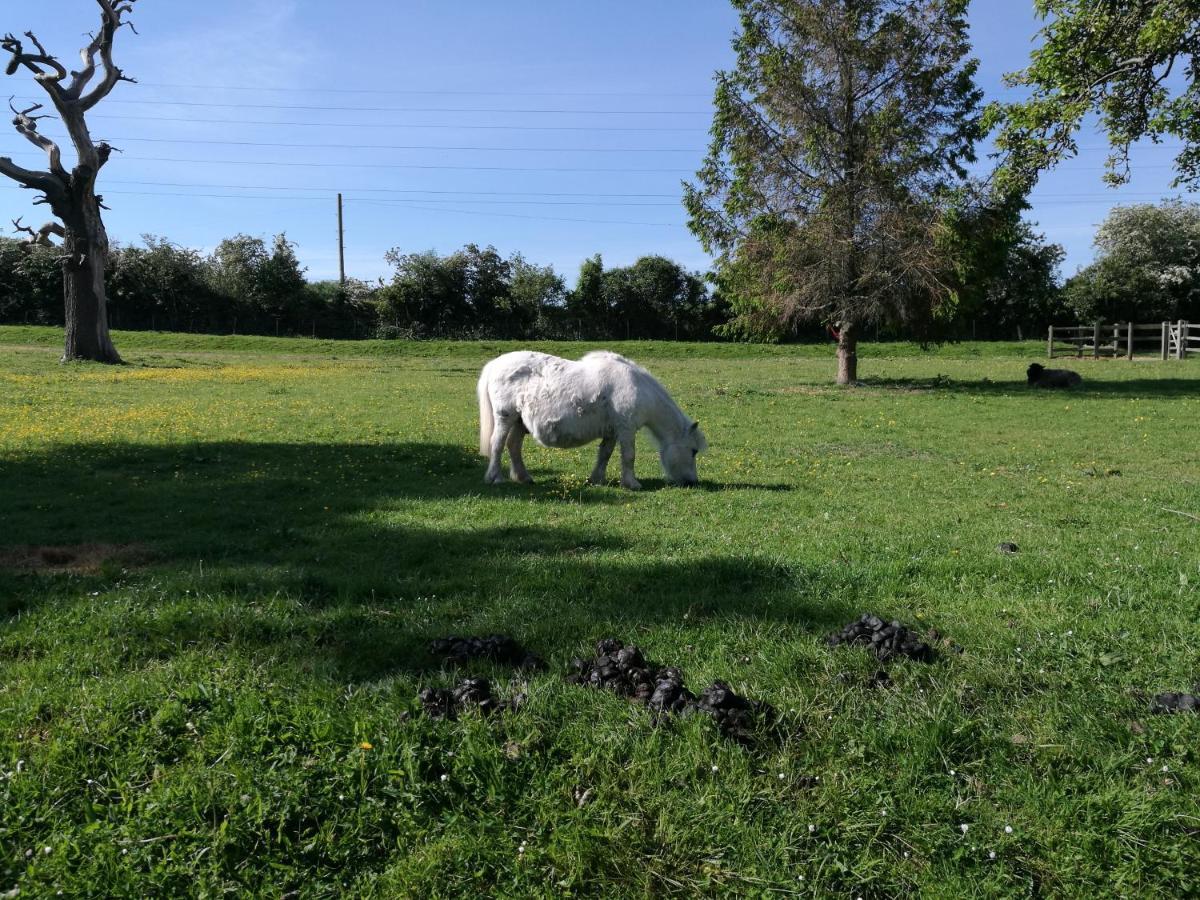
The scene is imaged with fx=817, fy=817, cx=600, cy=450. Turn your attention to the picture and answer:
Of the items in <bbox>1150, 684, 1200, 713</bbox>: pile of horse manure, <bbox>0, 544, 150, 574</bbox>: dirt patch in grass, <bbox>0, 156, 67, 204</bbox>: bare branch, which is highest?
<bbox>0, 156, 67, 204</bbox>: bare branch

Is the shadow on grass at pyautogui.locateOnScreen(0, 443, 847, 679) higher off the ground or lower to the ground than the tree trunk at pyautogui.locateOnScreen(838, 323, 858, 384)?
lower

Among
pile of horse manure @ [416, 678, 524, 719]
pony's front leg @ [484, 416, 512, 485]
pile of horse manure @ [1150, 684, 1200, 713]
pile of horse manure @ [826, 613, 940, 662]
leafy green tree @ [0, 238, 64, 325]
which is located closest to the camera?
pile of horse manure @ [1150, 684, 1200, 713]

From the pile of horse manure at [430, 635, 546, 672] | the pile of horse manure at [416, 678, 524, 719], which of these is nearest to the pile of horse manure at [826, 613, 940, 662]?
the pile of horse manure at [430, 635, 546, 672]

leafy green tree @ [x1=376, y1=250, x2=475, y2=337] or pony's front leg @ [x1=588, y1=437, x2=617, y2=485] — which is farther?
leafy green tree @ [x1=376, y1=250, x2=475, y2=337]

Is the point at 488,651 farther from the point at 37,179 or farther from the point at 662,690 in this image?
the point at 37,179

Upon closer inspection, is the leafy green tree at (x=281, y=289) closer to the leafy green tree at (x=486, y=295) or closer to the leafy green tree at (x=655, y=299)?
the leafy green tree at (x=486, y=295)

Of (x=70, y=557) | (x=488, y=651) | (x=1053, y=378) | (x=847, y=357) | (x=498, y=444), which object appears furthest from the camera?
(x=847, y=357)

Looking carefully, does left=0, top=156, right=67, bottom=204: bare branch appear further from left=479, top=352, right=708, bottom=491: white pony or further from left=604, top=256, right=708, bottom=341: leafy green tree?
left=604, top=256, right=708, bottom=341: leafy green tree

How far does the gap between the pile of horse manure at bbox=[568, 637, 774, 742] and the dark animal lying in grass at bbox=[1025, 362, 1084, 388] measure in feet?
99.7

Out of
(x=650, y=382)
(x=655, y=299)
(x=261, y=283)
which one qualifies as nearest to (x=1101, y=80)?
(x=650, y=382)

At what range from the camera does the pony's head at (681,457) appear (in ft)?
42.5

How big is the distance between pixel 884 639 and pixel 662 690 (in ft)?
5.52

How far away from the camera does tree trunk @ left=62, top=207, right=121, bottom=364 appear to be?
3597 cm

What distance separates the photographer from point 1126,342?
51.1 m
